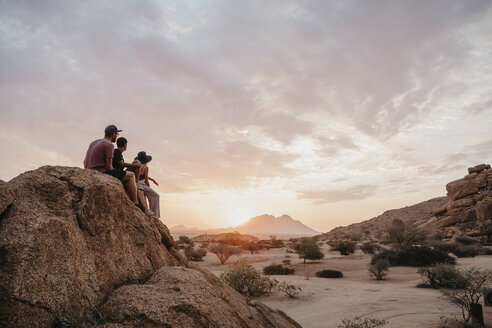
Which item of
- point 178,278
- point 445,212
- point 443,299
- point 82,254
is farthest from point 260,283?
point 445,212

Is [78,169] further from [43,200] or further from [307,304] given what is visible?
[307,304]

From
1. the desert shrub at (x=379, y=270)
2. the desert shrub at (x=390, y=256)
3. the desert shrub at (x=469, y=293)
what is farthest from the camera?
the desert shrub at (x=390, y=256)

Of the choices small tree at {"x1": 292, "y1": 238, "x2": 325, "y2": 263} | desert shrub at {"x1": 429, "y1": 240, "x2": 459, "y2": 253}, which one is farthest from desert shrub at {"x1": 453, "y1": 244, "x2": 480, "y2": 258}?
small tree at {"x1": 292, "y1": 238, "x2": 325, "y2": 263}

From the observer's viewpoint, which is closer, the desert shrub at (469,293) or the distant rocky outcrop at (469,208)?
the desert shrub at (469,293)

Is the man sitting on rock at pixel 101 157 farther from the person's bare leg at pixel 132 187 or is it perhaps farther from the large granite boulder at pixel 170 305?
the large granite boulder at pixel 170 305

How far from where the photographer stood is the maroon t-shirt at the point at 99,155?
5094 millimetres

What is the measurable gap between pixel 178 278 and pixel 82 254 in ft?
4.60

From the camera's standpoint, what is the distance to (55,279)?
9.84ft

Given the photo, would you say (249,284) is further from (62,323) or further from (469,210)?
(469,210)

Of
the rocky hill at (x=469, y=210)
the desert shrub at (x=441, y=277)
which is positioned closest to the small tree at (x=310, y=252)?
the desert shrub at (x=441, y=277)

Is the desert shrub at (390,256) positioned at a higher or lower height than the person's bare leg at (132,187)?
lower

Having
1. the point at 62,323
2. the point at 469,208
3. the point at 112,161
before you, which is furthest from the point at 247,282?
the point at 469,208

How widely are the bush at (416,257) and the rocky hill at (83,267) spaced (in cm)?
1985

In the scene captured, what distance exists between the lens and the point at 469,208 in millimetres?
35656
